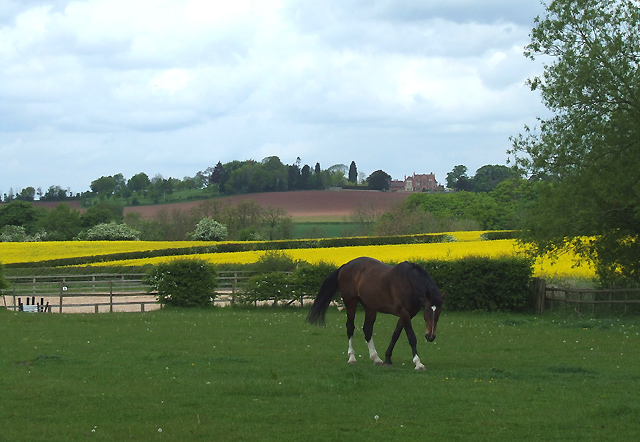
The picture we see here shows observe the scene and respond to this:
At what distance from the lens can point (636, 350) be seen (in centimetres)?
1430

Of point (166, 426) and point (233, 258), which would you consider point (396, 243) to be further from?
point (166, 426)

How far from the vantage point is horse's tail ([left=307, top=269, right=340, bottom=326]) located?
525 inches

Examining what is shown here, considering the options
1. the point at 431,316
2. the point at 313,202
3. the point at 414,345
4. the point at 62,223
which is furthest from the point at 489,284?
the point at 313,202

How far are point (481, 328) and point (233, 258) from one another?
92.3 ft

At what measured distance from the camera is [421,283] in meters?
11.6

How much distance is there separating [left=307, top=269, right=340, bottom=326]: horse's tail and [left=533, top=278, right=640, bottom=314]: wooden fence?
1189 cm

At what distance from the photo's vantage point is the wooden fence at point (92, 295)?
86.1ft

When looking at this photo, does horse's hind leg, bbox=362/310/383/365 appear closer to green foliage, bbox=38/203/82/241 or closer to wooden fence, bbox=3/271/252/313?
wooden fence, bbox=3/271/252/313

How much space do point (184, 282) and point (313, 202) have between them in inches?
3158

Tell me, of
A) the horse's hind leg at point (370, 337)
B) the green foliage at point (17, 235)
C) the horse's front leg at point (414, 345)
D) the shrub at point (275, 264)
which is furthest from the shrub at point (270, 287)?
the green foliage at point (17, 235)

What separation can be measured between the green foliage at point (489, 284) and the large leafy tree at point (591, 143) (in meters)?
1.32

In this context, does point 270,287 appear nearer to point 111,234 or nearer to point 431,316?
point 431,316

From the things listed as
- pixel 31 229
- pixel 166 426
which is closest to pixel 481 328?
pixel 166 426

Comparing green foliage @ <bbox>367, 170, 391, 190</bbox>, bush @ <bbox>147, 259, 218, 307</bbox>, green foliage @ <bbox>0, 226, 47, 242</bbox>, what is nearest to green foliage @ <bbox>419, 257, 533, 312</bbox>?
bush @ <bbox>147, 259, 218, 307</bbox>
